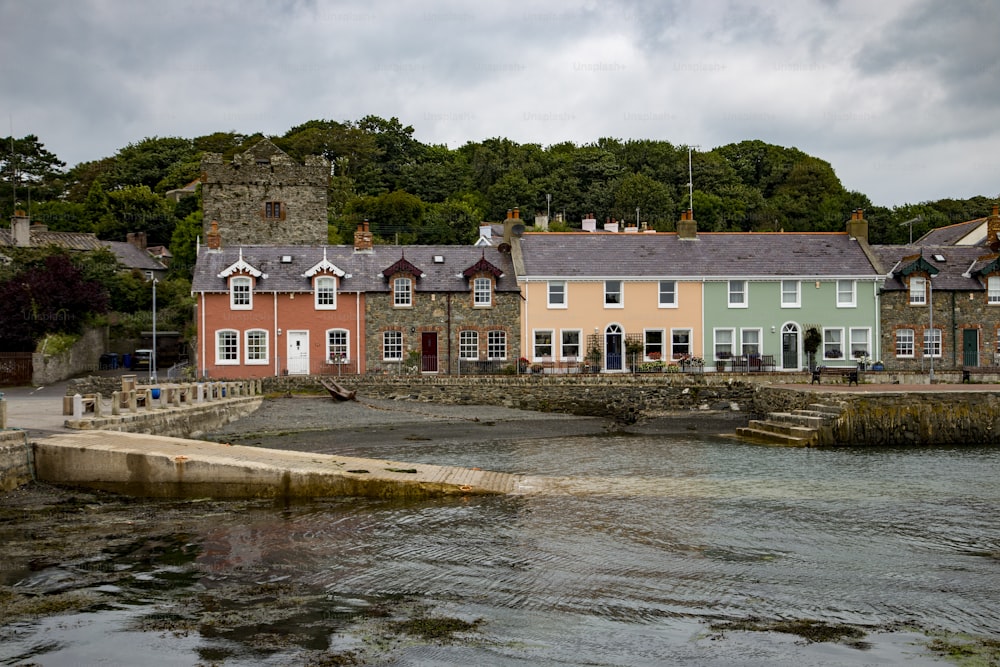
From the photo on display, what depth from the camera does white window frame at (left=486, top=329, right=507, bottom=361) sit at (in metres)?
42.2

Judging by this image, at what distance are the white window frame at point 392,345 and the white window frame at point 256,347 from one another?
504 cm

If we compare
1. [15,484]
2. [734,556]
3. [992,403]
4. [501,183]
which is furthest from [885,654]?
[501,183]

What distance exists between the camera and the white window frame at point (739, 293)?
43250 millimetres

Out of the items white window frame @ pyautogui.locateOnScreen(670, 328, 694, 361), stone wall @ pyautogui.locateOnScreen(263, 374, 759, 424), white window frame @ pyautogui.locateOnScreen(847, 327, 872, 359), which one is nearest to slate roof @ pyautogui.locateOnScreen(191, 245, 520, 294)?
stone wall @ pyautogui.locateOnScreen(263, 374, 759, 424)

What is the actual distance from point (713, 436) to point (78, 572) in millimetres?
22793

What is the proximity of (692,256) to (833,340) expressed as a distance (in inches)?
296

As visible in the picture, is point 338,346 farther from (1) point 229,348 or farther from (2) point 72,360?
(2) point 72,360

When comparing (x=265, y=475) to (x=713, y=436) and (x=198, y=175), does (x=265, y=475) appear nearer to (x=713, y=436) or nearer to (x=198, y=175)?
(x=713, y=436)

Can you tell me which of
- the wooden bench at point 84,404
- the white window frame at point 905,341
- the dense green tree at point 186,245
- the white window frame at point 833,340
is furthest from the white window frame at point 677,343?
the dense green tree at point 186,245

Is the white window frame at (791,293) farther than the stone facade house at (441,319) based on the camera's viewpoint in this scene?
Yes

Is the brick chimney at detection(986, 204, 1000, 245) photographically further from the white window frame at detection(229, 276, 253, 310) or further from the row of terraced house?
the white window frame at detection(229, 276, 253, 310)

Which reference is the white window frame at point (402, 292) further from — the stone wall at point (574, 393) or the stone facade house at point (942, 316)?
the stone facade house at point (942, 316)

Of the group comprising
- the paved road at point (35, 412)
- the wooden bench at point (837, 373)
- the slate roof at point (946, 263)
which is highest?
the slate roof at point (946, 263)

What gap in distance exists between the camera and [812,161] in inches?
3807
